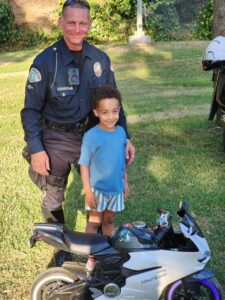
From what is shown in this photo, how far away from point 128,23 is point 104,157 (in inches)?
683

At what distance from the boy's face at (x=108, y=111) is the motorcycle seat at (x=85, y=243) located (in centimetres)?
76

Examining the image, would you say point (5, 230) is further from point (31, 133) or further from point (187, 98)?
point (187, 98)

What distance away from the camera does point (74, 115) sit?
3.62 metres

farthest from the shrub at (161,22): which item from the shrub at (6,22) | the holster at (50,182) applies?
the holster at (50,182)

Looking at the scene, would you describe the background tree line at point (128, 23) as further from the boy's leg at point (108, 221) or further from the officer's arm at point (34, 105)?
the officer's arm at point (34, 105)

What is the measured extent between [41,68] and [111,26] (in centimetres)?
1687

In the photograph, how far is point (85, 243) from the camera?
3092 mm

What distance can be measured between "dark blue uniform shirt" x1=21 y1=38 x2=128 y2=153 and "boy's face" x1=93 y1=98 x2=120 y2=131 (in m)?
0.20

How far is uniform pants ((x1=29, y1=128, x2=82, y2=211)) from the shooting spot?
3686 millimetres

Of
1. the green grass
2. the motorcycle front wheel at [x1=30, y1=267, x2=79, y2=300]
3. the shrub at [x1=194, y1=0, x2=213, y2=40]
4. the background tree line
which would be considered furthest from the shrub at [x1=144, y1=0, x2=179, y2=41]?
the motorcycle front wheel at [x1=30, y1=267, x2=79, y2=300]

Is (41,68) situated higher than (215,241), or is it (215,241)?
(41,68)

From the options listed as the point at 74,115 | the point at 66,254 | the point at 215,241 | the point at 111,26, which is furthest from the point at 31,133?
the point at 111,26

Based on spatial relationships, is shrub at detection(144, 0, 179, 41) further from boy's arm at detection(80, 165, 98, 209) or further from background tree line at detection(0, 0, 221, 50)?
boy's arm at detection(80, 165, 98, 209)

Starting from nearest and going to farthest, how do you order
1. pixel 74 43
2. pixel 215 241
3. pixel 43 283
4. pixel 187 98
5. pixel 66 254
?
pixel 43 283 < pixel 74 43 < pixel 66 254 < pixel 215 241 < pixel 187 98
